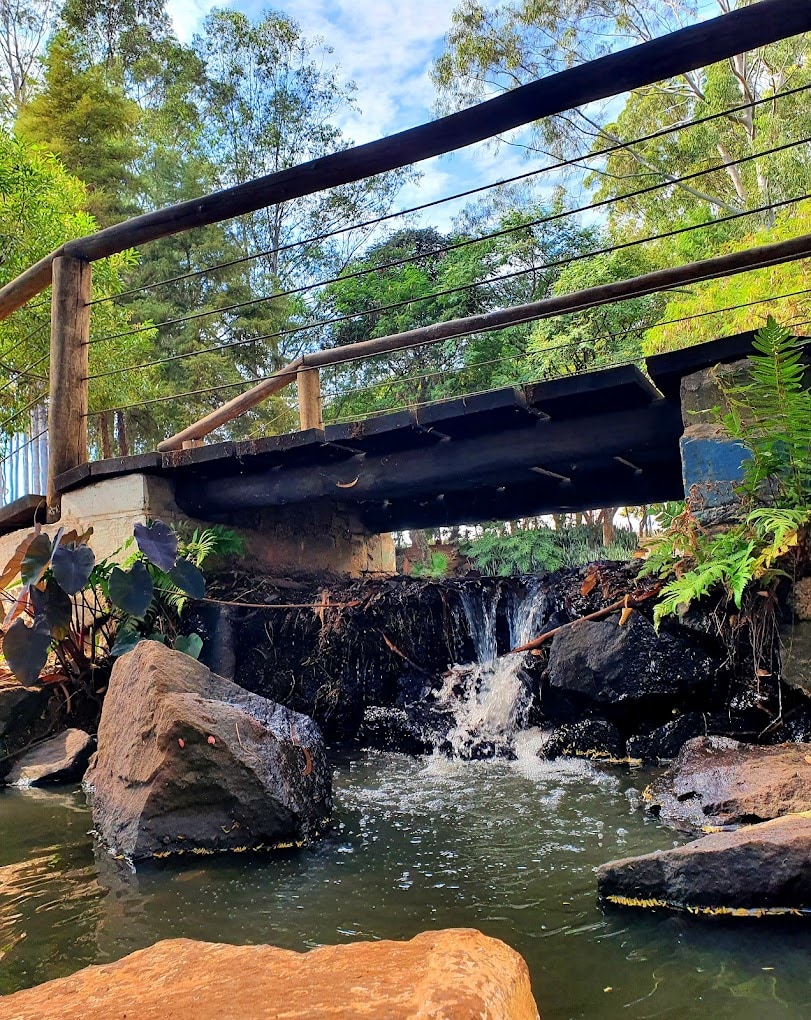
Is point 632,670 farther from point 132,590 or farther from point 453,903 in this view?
point 132,590

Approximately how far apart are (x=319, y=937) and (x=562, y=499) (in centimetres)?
552

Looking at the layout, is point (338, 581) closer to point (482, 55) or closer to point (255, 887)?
point (255, 887)

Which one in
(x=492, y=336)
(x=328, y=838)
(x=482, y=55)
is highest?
(x=482, y=55)

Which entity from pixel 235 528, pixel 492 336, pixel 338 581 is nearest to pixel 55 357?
pixel 235 528

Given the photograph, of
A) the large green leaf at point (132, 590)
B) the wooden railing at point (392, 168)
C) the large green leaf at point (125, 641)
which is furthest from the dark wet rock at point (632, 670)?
the large green leaf at point (125, 641)

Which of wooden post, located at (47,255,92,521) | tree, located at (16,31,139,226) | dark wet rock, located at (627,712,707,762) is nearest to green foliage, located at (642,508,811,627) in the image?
dark wet rock, located at (627,712,707,762)

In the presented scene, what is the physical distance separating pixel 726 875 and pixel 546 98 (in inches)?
126

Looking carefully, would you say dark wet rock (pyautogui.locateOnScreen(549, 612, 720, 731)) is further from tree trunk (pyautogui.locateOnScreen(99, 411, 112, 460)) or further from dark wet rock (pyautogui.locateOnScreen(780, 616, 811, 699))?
tree trunk (pyautogui.locateOnScreen(99, 411, 112, 460))

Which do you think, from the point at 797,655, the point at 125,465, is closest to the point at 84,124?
the point at 125,465

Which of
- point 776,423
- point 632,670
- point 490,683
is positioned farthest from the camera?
point 490,683

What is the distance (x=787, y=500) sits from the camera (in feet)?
13.6

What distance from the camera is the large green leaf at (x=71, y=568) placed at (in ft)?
16.0

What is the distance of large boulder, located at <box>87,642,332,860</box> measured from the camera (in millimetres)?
3262

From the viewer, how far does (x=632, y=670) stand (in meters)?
4.47
